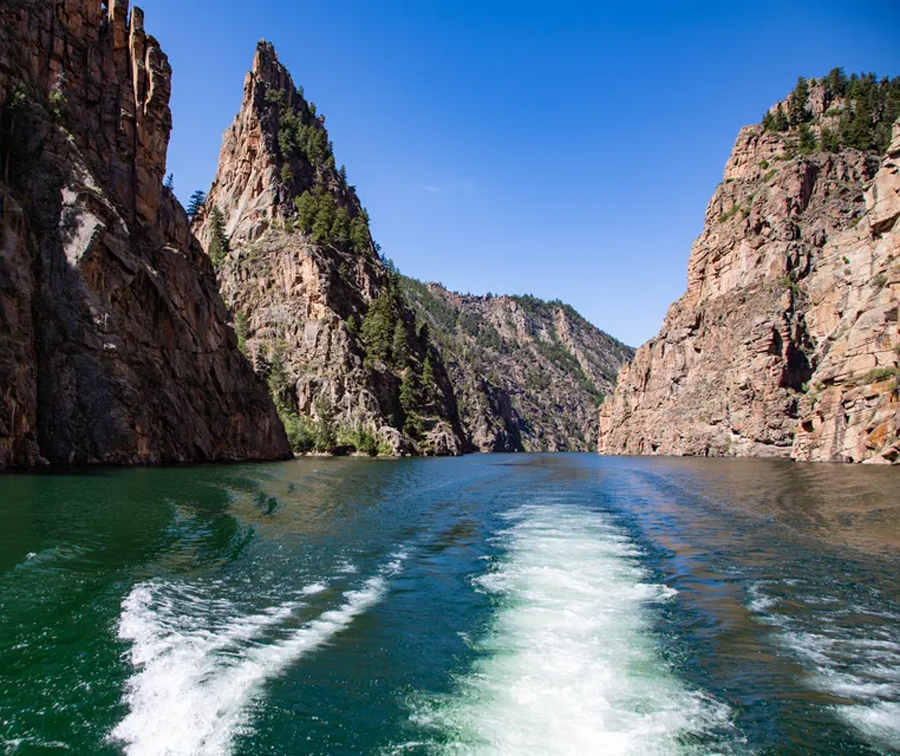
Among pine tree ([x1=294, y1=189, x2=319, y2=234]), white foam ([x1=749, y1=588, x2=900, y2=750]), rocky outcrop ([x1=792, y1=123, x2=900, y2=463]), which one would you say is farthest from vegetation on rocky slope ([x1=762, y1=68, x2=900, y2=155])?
white foam ([x1=749, y1=588, x2=900, y2=750])

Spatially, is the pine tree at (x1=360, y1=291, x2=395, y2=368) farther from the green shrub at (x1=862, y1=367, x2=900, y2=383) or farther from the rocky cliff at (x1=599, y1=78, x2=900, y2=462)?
the green shrub at (x1=862, y1=367, x2=900, y2=383)

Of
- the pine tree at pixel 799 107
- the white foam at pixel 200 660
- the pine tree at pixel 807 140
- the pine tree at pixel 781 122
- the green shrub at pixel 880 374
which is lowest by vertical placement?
the white foam at pixel 200 660

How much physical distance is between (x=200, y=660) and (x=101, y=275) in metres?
47.7

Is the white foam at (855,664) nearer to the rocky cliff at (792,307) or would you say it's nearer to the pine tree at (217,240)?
the rocky cliff at (792,307)

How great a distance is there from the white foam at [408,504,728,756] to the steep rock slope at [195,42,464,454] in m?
79.3

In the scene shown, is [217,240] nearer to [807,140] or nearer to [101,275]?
[101,275]

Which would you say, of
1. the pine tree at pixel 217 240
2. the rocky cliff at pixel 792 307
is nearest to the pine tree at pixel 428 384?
the rocky cliff at pixel 792 307

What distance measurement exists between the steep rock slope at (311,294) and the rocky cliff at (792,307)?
46091 mm

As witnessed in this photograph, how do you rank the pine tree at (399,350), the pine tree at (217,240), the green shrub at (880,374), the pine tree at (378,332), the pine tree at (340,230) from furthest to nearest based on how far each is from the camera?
1. the pine tree at (340,230)
2. the pine tree at (217,240)
3. the pine tree at (399,350)
4. the pine tree at (378,332)
5. the green shrub at (880,374)

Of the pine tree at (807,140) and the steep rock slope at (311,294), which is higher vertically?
the pine tree at (807,140)

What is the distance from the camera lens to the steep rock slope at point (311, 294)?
98.9 metres

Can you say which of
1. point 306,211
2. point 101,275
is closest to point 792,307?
point 306,211

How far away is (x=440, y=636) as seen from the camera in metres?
11.5

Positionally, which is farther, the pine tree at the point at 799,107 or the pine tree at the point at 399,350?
the pine tree at the point at 799,107
